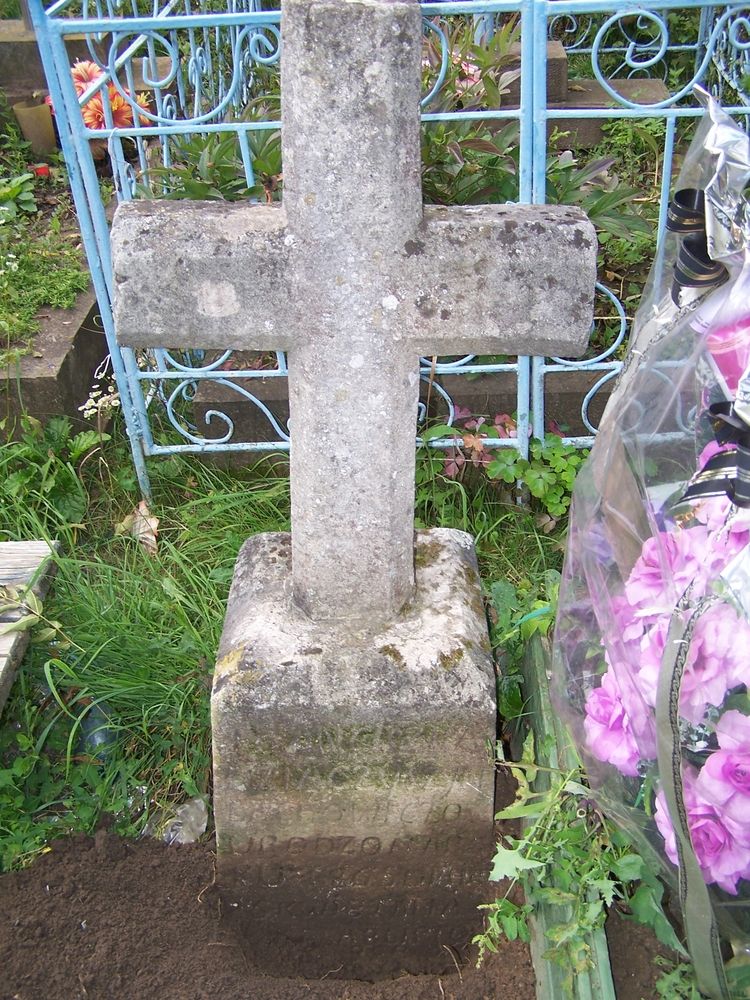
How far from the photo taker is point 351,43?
128 cm

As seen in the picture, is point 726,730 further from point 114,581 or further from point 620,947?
point 114,581

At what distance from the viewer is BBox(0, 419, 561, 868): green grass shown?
218 centimetres

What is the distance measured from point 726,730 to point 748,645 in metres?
0.13

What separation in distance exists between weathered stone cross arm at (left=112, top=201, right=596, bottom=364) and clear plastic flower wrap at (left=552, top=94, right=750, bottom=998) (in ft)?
0.59

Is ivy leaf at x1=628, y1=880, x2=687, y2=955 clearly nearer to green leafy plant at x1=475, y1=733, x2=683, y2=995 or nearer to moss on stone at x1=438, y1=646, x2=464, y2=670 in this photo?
green leafy plant at x1=475, y1=733, x2=683, y2=995

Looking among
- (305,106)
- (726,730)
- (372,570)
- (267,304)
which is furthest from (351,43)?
(726,730)

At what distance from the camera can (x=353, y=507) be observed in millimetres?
1645

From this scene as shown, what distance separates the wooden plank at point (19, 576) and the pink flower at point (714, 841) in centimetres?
150

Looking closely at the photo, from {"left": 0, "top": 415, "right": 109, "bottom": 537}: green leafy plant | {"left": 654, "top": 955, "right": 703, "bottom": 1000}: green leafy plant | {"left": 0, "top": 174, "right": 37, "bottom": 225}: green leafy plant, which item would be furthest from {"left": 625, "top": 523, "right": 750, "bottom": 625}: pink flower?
{"left": 0, "top": 174, "right": 37, "bottom": 225}: green leafy plant

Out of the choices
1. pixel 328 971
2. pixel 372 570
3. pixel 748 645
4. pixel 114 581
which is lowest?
pixel 328 971

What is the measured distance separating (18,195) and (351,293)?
3.26m

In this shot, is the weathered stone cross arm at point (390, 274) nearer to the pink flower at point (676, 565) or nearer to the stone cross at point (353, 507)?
the stone cross at point (353, 507)

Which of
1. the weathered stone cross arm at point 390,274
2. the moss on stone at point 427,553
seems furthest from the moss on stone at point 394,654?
the weathered stone cross arm at point 390,274

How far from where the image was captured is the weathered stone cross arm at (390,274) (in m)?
1.43
